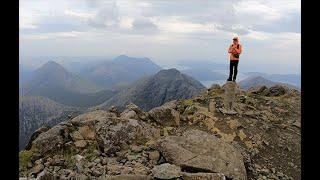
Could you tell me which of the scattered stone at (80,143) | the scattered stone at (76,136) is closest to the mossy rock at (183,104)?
the scattered stone at (76,136)

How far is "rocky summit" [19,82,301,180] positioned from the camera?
55.7ft

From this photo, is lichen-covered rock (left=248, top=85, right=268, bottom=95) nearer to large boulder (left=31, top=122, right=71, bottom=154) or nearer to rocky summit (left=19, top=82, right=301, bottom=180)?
rocky summit (left=19, top=82, right=301, bottom=180)

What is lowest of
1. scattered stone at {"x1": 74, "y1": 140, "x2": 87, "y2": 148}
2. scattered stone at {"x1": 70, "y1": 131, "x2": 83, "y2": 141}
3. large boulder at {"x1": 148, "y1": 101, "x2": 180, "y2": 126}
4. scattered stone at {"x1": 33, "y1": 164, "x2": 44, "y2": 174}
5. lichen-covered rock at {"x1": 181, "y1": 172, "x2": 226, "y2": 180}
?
scattered stone at {"x1": 33, "y1": 164, "x2": 44, "y2": 174}

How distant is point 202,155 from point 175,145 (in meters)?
1.36

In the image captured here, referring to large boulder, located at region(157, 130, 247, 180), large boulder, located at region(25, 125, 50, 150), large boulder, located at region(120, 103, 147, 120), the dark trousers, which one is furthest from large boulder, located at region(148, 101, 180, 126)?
large boulder, located at region(25, 125, 50, 150)

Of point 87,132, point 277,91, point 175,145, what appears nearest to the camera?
point 175,145

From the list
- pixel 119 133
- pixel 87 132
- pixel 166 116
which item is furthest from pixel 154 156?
pixel 166 116

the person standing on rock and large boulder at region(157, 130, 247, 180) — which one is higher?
the person standing on rock

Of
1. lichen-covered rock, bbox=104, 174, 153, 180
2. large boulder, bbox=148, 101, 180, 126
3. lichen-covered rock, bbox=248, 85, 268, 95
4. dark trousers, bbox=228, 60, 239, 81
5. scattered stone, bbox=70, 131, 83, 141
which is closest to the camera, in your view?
lichen-covered rock, bbox=104, 174, 153, 180

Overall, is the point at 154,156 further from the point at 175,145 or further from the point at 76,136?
the point at 76,136

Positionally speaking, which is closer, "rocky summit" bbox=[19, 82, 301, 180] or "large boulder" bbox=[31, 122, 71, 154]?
"rocky summit" bbox=[19, 82, 301, 180]

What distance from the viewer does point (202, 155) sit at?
17.6 meters

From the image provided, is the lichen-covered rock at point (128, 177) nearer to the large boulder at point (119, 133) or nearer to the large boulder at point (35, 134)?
the large boulder at point (119, 133)
